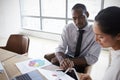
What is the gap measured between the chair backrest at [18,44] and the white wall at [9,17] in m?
3.65

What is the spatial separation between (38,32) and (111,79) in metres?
5.22

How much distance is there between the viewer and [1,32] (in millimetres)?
6141

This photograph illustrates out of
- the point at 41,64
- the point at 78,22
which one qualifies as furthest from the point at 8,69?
the point at 78,22

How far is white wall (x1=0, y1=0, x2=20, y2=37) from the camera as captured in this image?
5867 mm

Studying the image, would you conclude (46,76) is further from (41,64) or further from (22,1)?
(22,1)

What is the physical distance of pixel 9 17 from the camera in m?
5.98

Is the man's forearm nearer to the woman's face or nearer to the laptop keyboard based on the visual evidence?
the laptop keyboard

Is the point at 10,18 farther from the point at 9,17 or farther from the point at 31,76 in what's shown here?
the point at 31,76

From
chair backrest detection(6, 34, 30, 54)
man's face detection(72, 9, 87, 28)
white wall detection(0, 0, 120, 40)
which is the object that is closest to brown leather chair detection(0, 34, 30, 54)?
chair backrest detection(6, 34, 30, 54)

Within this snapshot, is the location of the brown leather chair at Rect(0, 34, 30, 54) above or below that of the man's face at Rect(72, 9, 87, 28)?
below

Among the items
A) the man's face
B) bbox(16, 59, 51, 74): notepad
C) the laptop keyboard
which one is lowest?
the laptop keyboard

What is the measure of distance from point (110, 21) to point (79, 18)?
105cm

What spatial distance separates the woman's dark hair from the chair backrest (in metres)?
1.76

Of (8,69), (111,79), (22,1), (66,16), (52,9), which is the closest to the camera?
(111,79)
